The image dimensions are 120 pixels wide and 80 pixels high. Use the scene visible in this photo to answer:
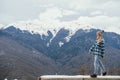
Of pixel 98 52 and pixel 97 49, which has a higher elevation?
pixel 97 49

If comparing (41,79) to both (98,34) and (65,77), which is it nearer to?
(65,77)

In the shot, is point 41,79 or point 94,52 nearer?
point 41,79

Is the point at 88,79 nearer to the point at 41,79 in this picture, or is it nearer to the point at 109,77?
the point at 109,77

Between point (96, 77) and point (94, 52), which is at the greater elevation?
point (94, 52)

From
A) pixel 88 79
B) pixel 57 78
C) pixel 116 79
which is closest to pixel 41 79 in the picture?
pixel 57 78

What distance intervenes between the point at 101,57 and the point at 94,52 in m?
0.47

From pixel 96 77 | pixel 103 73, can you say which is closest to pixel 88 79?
pixel 96 77

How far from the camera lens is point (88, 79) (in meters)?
13.6

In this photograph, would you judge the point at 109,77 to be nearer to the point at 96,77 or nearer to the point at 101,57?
the point at 96,77

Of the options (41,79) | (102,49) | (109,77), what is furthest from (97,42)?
(41,79)

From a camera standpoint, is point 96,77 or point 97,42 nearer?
point 96,77

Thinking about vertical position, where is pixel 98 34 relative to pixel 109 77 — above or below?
above

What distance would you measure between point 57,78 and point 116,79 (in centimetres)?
208

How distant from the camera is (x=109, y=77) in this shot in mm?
13719
